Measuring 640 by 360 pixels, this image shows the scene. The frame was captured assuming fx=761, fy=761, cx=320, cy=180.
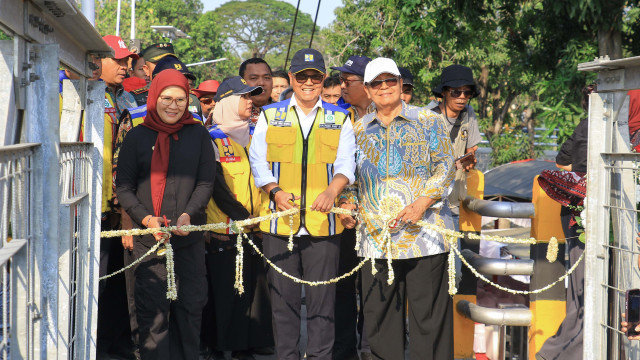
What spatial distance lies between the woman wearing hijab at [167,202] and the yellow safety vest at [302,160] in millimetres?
438

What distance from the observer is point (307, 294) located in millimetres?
4805

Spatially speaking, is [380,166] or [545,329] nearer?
[380,166]

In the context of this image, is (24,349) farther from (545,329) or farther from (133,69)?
(133,69)

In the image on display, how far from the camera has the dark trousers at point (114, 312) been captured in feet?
18.1

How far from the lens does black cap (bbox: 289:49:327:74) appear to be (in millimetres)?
4945

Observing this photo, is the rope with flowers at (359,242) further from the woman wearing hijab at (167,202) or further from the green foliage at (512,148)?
the green foliage at (512,148)

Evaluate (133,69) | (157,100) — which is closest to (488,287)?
(157,100)

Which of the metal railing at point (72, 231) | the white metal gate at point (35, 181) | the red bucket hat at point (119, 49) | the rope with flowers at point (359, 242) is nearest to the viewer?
the white metal gate at point (35, 181)

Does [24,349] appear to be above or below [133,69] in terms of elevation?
below

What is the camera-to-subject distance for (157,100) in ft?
15.4

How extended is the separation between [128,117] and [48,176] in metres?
2.56

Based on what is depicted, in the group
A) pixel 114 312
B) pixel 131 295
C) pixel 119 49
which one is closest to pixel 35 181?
pixel 131 295

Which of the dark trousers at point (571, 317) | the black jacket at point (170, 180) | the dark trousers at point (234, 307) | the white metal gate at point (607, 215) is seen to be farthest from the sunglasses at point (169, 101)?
the dark trousers at point (571, 317)

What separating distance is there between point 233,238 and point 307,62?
1454 millimetres
